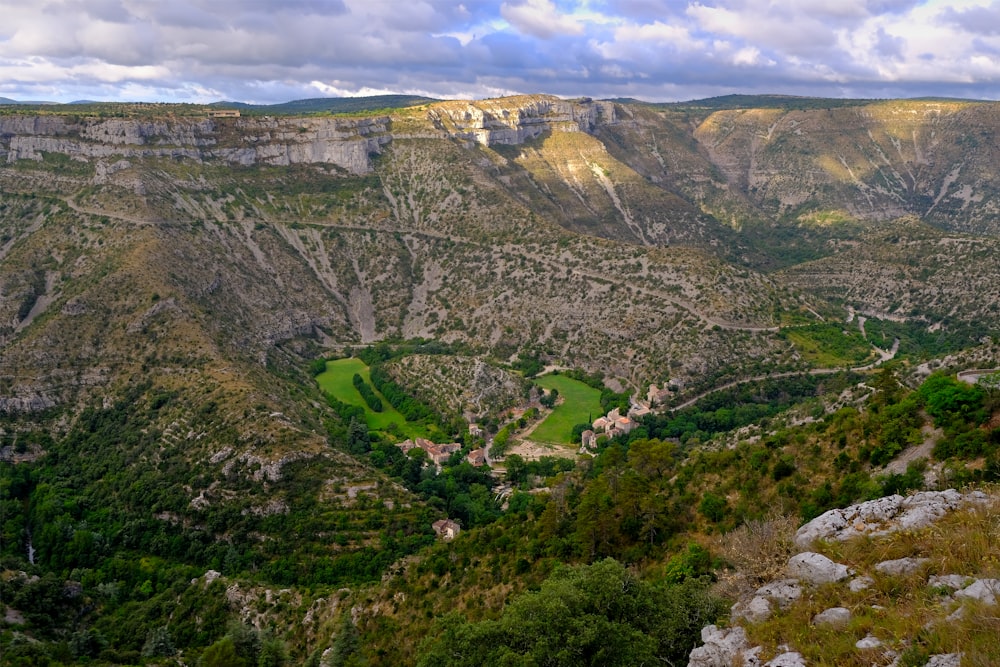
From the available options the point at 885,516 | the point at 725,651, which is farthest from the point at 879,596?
the point at 885,516

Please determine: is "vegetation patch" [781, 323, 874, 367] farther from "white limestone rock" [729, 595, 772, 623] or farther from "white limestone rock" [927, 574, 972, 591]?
"white limestone rock" [927, 574, 972, 591]

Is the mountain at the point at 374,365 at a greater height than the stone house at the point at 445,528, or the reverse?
the mountain at the point at 374,365

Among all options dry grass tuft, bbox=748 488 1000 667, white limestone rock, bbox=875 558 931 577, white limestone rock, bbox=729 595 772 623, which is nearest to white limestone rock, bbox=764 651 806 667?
dry grass tuft, bbox=748 488 1000 667

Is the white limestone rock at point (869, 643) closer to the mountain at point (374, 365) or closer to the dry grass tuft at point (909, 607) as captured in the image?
the dry grass tuft at point (909, 607)

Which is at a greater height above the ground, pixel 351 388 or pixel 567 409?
pixel 351 388

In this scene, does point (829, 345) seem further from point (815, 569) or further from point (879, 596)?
point (879, 596)

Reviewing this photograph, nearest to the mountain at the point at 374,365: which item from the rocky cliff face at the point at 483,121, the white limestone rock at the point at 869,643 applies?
the rocky cliff face at the point at 483,121

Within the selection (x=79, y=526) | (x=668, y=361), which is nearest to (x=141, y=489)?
(x=79, y=526)
